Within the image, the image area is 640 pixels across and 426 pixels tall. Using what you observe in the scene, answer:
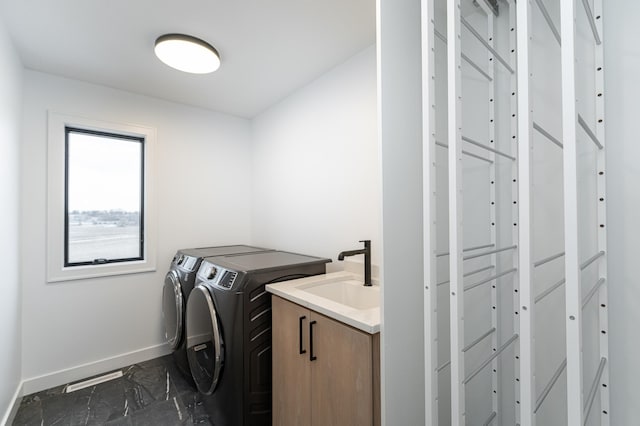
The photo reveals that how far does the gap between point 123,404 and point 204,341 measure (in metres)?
0.81

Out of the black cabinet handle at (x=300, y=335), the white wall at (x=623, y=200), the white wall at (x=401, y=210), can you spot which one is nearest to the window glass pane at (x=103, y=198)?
the black cabinet handle at (x=300, y=335)

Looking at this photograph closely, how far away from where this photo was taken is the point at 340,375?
1.12m

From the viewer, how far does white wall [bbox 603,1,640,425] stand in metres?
0.88

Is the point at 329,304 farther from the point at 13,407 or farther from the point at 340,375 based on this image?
the point at 13,407

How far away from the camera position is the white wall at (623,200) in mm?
884

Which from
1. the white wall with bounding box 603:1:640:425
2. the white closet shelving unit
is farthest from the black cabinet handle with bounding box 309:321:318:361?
the white wall with bounding box 603:1:640:425

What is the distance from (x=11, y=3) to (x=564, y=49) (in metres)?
2.34

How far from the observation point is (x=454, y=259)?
2.48 ft

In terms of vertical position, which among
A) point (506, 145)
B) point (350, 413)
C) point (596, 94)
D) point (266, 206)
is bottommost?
point (350, 413)

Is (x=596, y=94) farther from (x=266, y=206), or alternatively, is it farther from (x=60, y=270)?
(x=60, y=270)

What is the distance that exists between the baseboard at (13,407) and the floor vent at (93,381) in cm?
25

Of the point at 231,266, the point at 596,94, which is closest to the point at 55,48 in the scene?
the point at 231,266

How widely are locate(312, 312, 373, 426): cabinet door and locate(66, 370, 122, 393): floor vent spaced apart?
1.94m

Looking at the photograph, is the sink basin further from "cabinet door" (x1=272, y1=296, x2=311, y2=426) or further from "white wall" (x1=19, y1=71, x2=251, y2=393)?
"white wall" (x1=19, y1=71, x2=251, y2=393)
